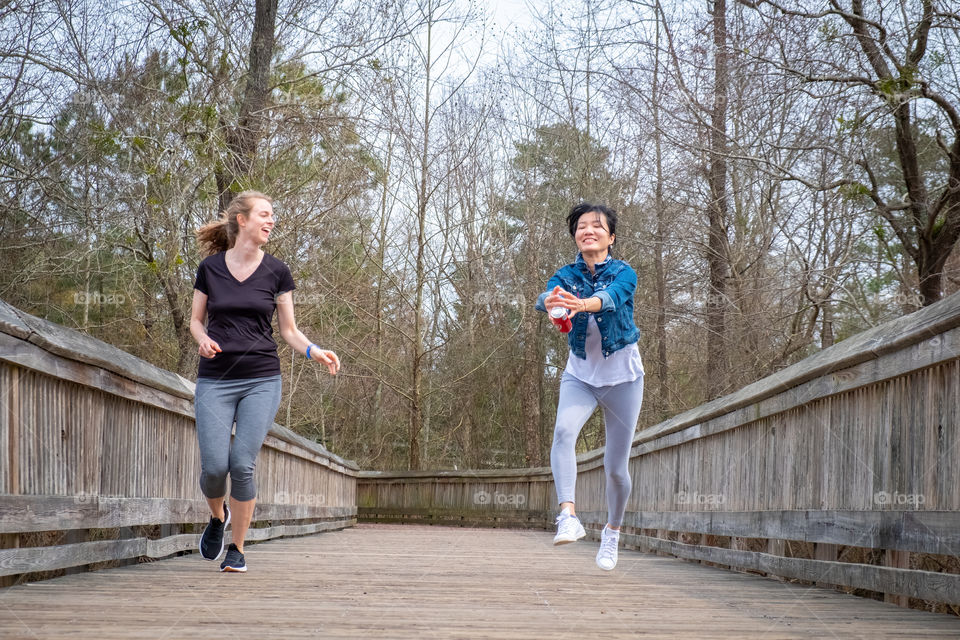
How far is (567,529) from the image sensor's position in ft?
16.0

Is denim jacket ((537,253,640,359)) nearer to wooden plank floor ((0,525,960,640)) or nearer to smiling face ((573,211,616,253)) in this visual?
smiling face ((573,211,616,253))

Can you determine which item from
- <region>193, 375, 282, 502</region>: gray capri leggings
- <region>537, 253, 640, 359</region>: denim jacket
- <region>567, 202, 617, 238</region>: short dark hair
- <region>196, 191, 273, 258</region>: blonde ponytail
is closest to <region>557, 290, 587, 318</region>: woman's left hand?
<region>537, 253, 640, 359</region>: denim jacket

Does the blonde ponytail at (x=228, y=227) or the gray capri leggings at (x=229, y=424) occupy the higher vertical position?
the blonde ponytail at (x=228, y=227)

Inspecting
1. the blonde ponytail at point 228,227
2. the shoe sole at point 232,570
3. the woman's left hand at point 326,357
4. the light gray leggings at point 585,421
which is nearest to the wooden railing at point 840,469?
the light gray leggings at point 585,421

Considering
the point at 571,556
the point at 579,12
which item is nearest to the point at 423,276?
the point at 579,12

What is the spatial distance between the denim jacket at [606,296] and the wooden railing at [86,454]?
2.35 m

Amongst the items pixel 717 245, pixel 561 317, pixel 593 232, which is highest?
pixel 717 245

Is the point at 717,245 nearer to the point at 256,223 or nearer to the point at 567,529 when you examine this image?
the point at 567,529

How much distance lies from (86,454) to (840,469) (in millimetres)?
3809

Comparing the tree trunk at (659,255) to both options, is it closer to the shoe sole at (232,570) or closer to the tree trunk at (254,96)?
the tree trunk at (254,96)

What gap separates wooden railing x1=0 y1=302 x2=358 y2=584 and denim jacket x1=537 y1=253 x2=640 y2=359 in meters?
2.35

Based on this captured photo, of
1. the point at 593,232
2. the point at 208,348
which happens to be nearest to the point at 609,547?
the point at 593,232

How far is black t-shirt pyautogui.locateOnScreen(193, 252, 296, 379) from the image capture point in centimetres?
499

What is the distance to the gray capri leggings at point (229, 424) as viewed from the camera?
4949mm
